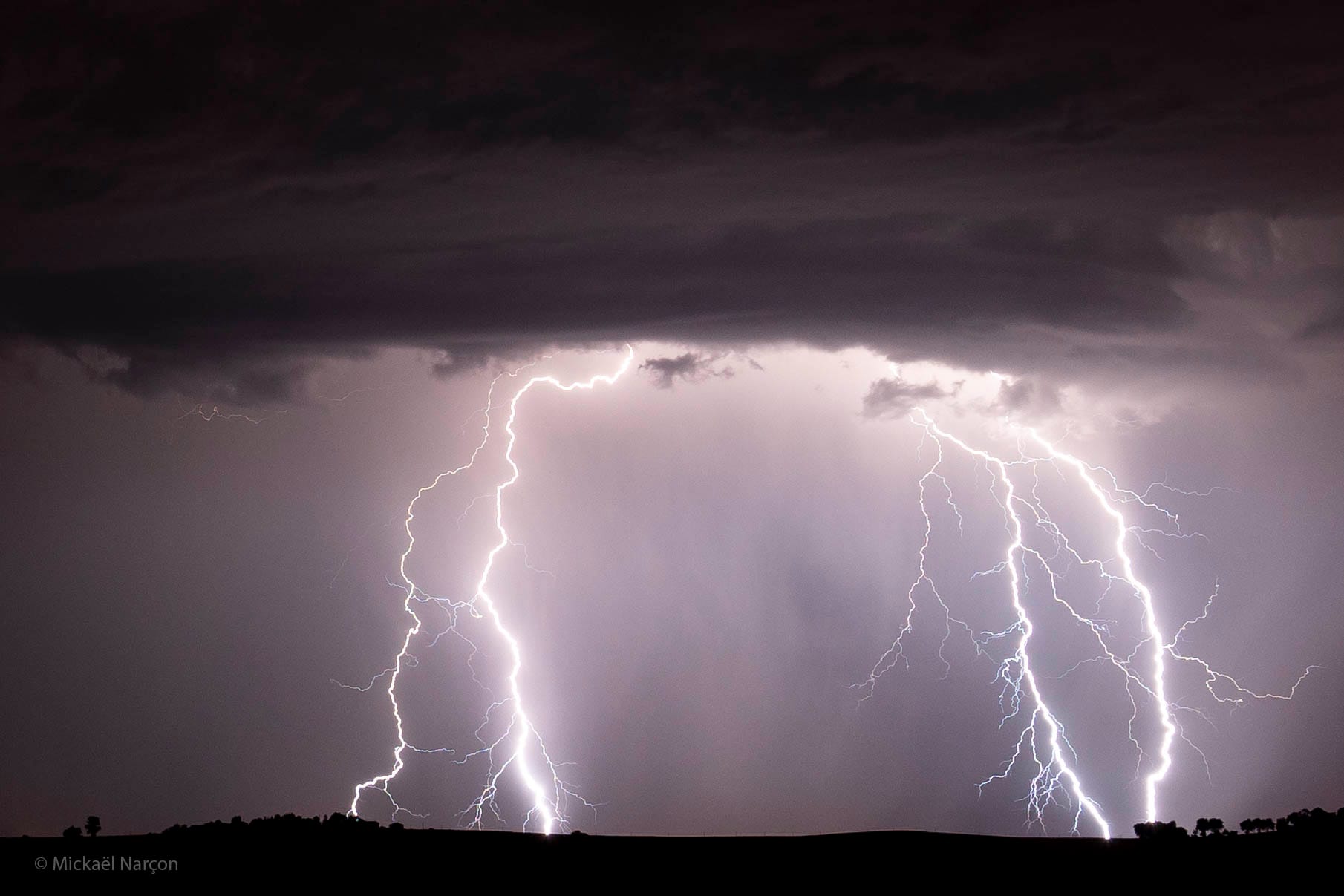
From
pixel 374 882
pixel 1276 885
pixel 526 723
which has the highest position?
pixel 526 723

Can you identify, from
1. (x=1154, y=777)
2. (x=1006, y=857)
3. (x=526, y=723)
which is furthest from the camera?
(x=1154, y=777)

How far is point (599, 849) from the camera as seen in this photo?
552 inches

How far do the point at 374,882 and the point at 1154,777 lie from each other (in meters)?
19.9

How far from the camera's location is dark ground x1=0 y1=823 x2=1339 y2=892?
1255cm

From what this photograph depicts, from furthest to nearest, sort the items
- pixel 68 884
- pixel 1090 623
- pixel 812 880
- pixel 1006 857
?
pixel 1090 623
pixel 1006 857
pixel 812 880
pixel 68 884

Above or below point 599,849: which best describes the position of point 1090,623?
above

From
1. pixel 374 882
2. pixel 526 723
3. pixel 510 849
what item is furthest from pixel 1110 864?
pixel 526 723

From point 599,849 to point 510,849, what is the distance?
1.01m

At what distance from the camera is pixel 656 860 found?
13680 mm

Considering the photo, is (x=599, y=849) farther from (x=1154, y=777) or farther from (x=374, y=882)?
(x=1154, y=777)

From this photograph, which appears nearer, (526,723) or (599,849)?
(599,849)

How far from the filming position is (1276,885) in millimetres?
12086

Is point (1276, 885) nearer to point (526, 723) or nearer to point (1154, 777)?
point (526, 723)

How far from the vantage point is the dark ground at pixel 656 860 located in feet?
41.2
